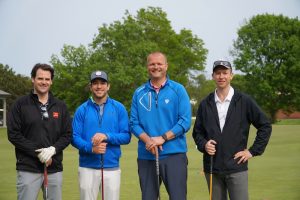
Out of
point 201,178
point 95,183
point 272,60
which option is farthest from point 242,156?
point 272,60

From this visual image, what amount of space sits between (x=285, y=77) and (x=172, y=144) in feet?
168

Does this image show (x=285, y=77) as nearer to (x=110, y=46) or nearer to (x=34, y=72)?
(x=110, y=46)

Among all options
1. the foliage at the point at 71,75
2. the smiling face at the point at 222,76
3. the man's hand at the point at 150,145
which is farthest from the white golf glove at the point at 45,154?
the foliage at the point at 71,75

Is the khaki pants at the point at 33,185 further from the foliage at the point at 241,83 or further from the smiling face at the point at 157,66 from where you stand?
the foliage at the point at 241,83

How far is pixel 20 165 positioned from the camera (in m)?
5.34

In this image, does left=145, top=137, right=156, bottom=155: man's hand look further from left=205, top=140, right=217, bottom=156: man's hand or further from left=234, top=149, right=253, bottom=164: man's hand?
left=234, top=149, right=253, bottom=164: man's hand

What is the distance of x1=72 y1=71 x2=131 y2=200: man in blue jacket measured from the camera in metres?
5.63

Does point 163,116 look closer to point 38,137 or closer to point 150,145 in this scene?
point 150,145

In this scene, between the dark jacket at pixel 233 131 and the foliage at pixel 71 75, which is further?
the foliage at pixel 71 75

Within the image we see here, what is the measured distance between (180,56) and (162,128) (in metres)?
49.4

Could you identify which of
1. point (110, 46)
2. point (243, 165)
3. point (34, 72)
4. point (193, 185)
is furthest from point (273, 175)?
point (110, 46)

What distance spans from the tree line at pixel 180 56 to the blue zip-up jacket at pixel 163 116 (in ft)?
141

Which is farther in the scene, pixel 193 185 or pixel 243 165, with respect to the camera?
pixel 193 185

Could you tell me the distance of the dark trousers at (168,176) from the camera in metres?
5.53
